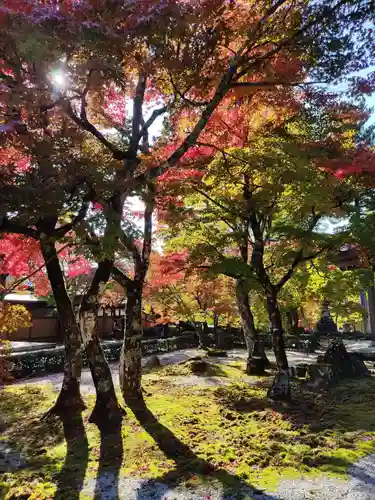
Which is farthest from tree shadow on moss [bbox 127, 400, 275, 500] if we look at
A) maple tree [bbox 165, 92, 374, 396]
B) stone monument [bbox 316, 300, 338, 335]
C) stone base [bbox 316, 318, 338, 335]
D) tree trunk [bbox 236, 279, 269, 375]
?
stone base [bbox 316, 318, 338, 335]

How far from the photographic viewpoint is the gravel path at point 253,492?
4570mm

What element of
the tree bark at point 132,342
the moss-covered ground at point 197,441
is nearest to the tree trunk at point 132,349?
the tree bark at point 132,342

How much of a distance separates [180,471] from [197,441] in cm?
120

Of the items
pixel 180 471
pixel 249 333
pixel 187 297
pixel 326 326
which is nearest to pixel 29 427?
pixel 180 471

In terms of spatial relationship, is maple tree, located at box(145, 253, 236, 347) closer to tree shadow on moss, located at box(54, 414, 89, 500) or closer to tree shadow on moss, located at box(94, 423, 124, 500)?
tree shadow on moss, located at box(54, 414, 89, 500)

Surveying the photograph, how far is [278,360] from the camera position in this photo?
31.3ft

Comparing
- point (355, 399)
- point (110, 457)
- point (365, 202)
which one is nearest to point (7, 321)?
point (110, 457)

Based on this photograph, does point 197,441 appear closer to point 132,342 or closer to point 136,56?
point 132,342

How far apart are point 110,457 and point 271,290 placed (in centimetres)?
549

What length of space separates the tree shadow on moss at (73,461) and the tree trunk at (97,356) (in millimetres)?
448

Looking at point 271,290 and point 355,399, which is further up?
point 271,290

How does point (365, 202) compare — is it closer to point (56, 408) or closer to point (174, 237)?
point (174, 237)

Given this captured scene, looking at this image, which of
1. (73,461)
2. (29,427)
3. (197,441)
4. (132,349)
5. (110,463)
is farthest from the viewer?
(132,349)

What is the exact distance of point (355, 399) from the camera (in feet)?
30.8
